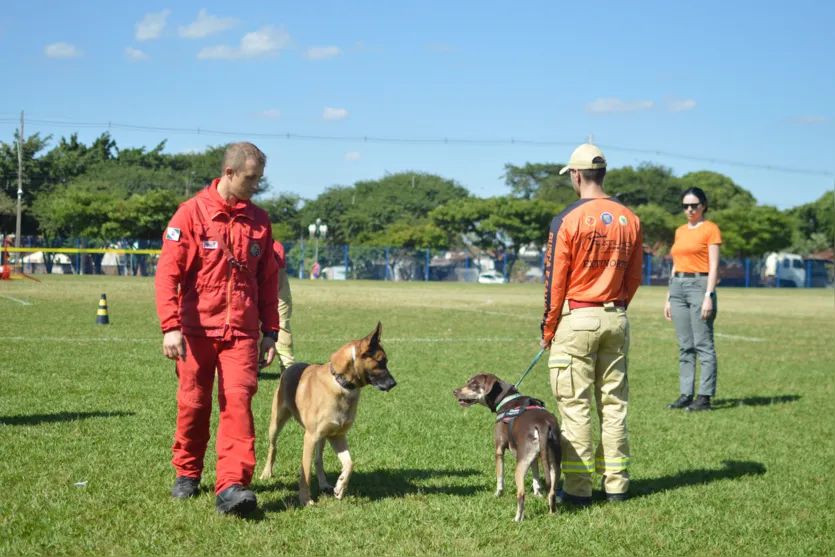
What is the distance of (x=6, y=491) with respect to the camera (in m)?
5.11

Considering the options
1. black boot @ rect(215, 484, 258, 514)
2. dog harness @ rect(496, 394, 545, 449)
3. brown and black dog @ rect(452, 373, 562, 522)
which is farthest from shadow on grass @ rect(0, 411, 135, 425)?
dog harness @ rect(496, 394, 545, 449)

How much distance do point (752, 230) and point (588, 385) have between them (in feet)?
233

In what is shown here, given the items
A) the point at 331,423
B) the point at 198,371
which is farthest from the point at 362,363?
the point at 198,371

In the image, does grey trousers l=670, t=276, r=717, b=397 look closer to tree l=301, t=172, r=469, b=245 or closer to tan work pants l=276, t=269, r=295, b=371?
tan work pants l=276, t=269, r=295, b=371

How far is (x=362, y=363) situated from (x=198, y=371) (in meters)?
0.99

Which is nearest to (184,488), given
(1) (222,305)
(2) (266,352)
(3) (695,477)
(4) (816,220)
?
(2) (266,352)

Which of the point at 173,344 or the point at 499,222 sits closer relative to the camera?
the point at 173,344

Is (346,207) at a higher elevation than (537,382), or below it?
higher

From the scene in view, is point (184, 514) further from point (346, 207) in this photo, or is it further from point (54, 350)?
point (346, 207)

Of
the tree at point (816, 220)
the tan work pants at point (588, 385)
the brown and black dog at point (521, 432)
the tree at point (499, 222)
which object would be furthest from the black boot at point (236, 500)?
the tree at point (816, 220)

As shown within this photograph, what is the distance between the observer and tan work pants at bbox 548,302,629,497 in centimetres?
521

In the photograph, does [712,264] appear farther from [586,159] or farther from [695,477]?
[586,159]

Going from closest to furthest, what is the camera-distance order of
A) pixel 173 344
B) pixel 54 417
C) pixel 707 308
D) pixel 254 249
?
pixel 173 344
pixel 254 249
pixel 54 417
pixel 707 308

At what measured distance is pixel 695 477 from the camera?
625cm
